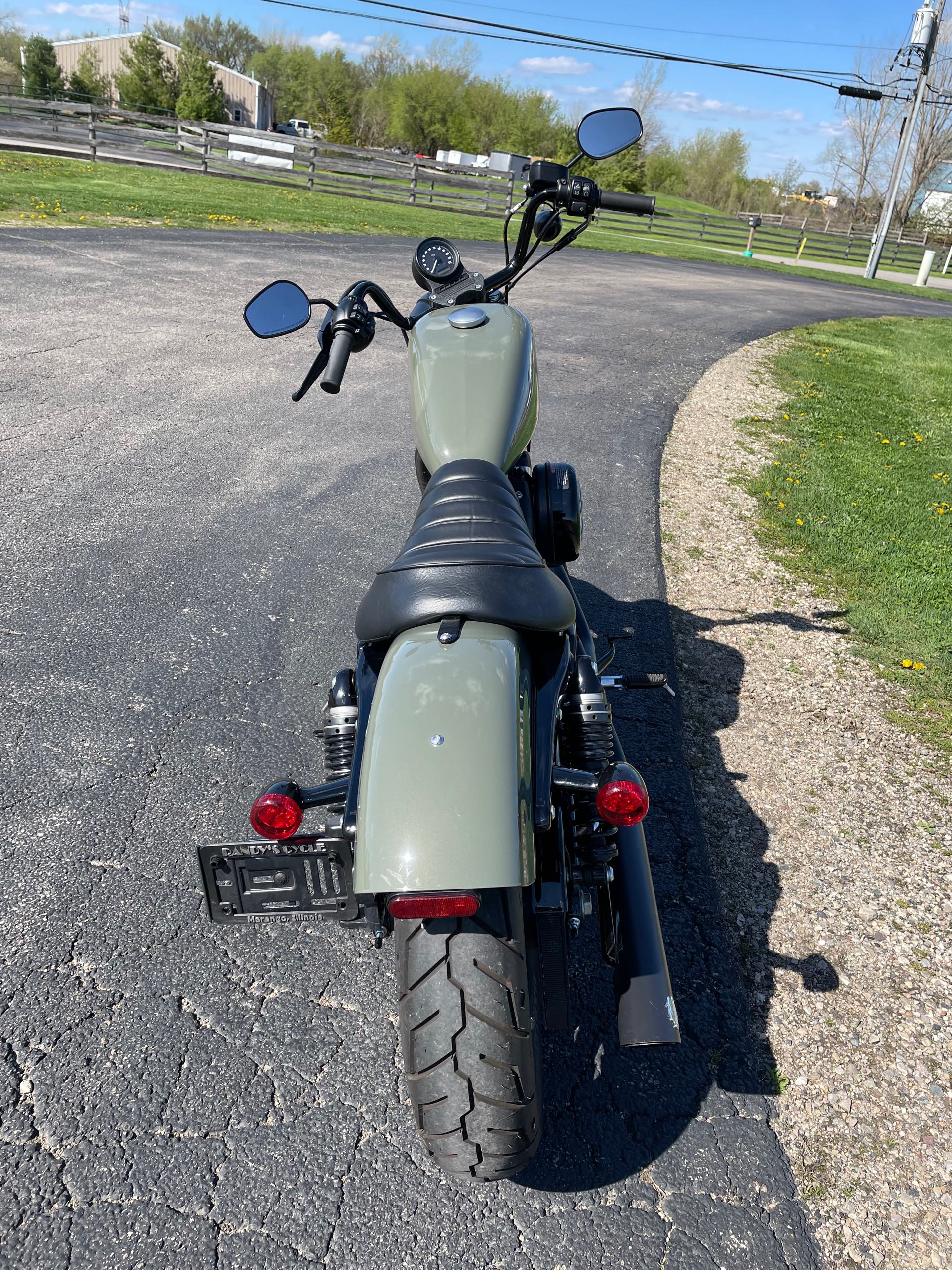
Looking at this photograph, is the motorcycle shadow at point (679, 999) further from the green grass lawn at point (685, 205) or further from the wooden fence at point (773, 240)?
the green grass lawn at point (685, 205)

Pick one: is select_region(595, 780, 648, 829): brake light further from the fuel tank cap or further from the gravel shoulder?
the fuel tank cap

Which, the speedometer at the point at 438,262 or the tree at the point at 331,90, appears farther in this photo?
the tree at the point at 331,90

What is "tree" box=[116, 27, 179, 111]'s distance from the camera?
55.0 metres

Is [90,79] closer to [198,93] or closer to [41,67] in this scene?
[41,67]

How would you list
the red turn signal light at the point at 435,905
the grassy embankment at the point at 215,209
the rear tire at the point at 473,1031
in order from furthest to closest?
the grassy embankment at the point at 215,209, the rear tire at the point at 473,1031, the red turn signal light at the point at 435,905

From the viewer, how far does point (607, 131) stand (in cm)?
352

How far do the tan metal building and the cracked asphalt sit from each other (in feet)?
254

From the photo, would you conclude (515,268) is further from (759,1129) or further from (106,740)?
(759,1129)

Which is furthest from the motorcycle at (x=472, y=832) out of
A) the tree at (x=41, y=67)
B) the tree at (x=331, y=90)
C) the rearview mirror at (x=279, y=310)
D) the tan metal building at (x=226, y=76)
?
the tan metal building at (x=226, y=76)

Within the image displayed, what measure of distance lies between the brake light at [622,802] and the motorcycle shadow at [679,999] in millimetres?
798

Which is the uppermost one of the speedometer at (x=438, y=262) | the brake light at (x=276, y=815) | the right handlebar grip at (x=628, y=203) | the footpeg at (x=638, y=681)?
the right handlebar grip at (x=628, y=203)

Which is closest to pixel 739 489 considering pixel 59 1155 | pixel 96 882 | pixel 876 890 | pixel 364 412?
pixel 364 412

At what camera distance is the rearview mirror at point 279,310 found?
3.05 metres

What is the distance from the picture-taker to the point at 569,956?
2736 millimetres
